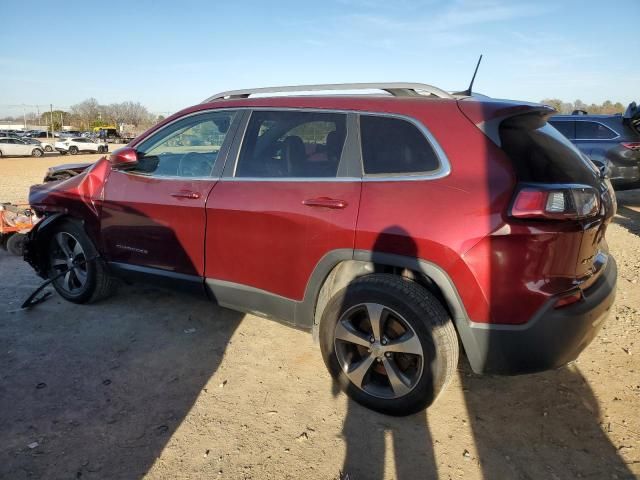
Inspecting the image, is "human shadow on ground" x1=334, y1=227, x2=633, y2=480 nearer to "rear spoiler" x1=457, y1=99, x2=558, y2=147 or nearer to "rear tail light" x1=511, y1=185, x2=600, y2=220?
→ "rear tail light" x1=511, y1=185, x2=600, y2=220

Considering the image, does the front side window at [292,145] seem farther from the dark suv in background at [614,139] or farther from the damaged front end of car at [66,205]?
the dark suv in background at [614,139]

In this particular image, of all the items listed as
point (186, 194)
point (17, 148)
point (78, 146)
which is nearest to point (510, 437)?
point (186, 194)

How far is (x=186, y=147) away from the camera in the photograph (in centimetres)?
364

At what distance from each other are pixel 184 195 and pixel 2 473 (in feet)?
6.22

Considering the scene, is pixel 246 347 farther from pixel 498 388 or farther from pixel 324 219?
pixel 498 388

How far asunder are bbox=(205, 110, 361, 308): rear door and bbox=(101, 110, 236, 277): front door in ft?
0.55

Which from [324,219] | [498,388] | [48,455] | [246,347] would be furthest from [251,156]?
[498,388]

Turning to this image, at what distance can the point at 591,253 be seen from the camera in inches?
95.0

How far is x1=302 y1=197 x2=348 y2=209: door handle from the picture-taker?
8.59ft

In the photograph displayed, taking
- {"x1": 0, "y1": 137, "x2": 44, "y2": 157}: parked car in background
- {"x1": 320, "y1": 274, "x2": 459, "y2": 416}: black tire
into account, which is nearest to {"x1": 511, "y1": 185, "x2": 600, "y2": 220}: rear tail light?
{"x1": 320, "y1": 274, "x2": 459, "y2": 416}: black tire

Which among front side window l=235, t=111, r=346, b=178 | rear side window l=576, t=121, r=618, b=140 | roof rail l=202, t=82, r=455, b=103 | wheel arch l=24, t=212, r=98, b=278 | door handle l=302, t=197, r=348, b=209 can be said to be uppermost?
rear side window l=576, t=121, r=618, b=140

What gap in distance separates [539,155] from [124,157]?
2916 mm

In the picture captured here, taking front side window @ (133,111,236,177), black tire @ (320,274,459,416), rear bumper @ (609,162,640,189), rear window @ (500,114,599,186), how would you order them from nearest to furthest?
1. rear window @ (500,114,599,186)
2. black tire @ (320,274,459,416)
3. front side window @ (133,111,236,177)
4. rear bumper @ (609,162,640,189)

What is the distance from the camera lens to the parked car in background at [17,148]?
3041 cm
